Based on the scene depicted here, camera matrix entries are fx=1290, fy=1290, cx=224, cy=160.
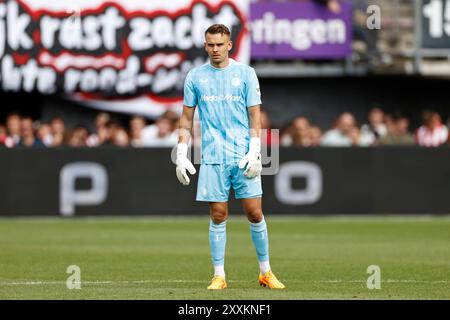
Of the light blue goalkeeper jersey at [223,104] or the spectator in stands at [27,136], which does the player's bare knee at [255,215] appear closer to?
the light blue goalkeeper jersey at [223,104]

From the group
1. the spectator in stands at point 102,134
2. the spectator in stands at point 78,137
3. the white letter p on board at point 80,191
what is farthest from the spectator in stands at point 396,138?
the spectator in stands at point 78,137

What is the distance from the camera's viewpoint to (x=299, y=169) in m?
24.1

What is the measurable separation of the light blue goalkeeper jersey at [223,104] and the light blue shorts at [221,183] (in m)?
0.07

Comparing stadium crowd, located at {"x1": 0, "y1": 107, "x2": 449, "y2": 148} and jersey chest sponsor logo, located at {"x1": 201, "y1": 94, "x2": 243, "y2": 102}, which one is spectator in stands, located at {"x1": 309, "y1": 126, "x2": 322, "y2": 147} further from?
jersey chest sponsor logo, located at {"x1": 201, "y1": 94, "x2": 243, "y2": 102}

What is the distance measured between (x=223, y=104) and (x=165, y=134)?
1253 centimetres

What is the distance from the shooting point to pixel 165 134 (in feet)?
79.4

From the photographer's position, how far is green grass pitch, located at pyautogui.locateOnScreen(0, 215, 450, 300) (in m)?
11.6

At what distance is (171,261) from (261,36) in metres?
12.6

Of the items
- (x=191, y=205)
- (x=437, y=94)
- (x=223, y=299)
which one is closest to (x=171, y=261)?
(x=223, y=299)

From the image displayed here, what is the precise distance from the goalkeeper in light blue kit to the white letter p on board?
1192cm

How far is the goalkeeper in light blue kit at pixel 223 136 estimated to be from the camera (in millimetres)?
11711

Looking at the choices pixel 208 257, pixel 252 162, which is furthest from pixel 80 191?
pixel 252 162

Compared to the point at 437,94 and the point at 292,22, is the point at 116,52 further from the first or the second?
the point at 437,94

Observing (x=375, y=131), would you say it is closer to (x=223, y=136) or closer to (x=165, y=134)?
(x=165, y=134)
